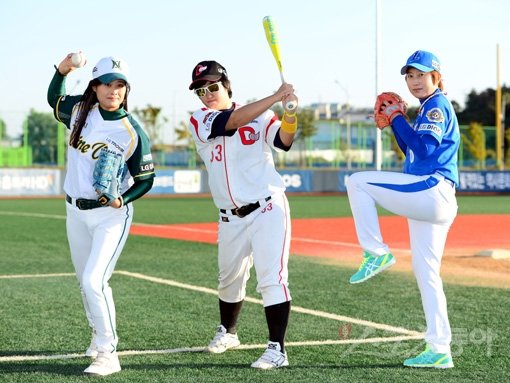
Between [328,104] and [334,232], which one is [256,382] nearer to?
[334,232]

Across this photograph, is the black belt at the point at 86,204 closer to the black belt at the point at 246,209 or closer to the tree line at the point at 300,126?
the black belt at the point at 246,209

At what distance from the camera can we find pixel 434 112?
5.86 m

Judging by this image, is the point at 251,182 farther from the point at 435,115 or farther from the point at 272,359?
the point at 435,115

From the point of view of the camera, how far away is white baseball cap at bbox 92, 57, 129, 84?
6.00 m

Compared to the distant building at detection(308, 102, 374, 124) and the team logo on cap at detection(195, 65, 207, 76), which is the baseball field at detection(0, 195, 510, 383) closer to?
the team logo on cap at detection(195, 65, 207, 76)

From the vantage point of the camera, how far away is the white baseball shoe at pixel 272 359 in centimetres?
608

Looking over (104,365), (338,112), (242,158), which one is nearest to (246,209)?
(242,158)

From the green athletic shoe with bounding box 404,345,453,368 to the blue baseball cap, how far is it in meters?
1.83

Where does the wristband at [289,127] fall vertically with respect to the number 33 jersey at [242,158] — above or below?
above

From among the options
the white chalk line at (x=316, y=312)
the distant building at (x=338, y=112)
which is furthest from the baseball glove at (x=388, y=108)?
the distant building at (x=338, y=112)

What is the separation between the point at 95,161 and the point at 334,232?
13246mm

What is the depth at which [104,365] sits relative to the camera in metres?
5.88

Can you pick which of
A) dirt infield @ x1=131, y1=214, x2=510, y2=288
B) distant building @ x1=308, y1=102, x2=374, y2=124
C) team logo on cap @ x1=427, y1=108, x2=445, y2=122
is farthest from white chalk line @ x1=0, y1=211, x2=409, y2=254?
distant building @ x1=308, y1=102, x2=374, y2=124

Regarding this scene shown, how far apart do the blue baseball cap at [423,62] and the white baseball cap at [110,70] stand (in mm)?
1840
